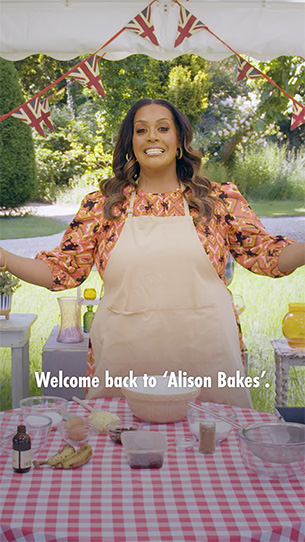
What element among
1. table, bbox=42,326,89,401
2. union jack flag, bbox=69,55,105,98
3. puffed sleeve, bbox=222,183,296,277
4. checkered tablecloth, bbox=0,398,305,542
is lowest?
table, bbox=42,326,89,401

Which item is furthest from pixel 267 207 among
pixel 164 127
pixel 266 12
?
pixel 164 127

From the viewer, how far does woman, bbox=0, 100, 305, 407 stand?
2.04 metres

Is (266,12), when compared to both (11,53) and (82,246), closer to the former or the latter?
(11,53)

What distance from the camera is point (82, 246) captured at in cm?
213

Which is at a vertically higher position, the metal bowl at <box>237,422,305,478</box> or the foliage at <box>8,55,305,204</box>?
the foliage at <box>8,55,305,204</box>

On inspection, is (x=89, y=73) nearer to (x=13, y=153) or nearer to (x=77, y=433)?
(x=77, y=433)

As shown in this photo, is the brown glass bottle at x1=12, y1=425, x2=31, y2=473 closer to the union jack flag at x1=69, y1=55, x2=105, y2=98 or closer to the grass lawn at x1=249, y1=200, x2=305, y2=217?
the union jack flag at x1=69, y1=55, x2=105, y2=98

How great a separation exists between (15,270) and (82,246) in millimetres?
231

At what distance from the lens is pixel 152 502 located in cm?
117

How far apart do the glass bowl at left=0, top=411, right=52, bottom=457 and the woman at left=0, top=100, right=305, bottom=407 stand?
0.52m

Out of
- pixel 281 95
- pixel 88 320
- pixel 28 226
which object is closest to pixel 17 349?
pixel 88 320

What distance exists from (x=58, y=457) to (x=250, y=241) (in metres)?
1.04

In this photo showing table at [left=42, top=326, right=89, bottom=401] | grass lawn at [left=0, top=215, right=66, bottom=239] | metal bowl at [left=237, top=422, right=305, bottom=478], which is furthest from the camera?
grass lawn at [left=0, top=215, right=66, bottom=239]

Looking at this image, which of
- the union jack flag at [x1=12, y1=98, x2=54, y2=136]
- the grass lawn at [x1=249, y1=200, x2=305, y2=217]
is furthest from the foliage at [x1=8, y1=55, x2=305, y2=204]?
the union jack flag at [x1=12, y1=98, x2=54, y2=136]
